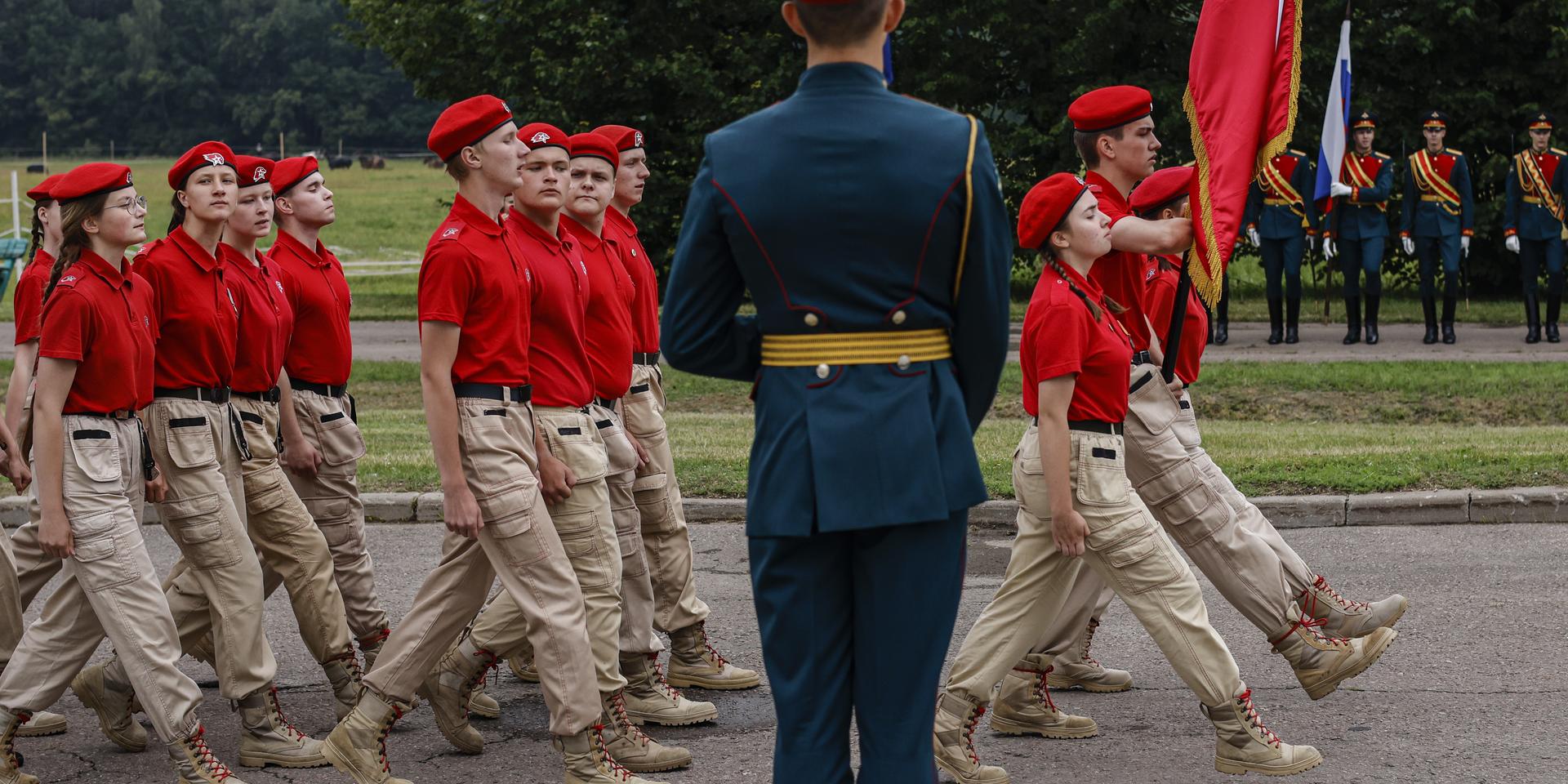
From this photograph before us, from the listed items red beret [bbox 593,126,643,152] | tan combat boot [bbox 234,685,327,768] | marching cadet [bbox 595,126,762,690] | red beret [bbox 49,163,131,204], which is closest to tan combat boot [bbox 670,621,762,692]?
marching cadet [bbox 595,126,762,690]

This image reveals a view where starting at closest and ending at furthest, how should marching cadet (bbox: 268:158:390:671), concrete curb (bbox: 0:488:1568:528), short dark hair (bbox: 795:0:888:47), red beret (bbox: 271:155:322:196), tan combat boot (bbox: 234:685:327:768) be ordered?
short dark hair (bbox: 795:0:888:47) < tan combat boot (bbox: 234:685:327:768) < marching cadet (bbox: 268:158:390:671) < red beret (bbox: 271:155:322:196) < concrete curb (bbox: 0:488:1568:528)

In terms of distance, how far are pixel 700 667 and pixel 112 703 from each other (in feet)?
6.94

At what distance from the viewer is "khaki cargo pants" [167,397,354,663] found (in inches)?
255

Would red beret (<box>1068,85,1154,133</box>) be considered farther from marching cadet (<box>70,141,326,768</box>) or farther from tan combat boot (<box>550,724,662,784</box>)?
marching cadet (<box>70,141,326,768</box>)

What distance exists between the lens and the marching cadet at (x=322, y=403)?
275 inches

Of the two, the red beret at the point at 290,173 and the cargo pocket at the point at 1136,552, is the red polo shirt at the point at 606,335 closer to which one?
the red beret at the point at 290,173

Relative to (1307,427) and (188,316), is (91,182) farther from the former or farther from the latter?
(1307,427)

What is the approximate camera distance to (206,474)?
606 centimetres

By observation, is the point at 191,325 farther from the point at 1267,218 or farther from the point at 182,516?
the point at 1267,218

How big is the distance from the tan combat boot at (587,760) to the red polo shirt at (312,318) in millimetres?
2196

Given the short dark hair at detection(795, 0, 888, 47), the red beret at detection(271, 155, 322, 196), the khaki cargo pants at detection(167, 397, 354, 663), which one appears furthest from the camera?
the red beret at detection(271, 155, 322, 196)

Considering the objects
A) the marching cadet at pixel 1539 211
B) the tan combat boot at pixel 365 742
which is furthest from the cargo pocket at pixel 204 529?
the marching cadet at pixel 1539 211

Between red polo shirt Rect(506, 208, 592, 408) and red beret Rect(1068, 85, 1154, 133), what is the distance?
1.77 metres

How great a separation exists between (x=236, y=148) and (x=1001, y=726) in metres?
92.0
